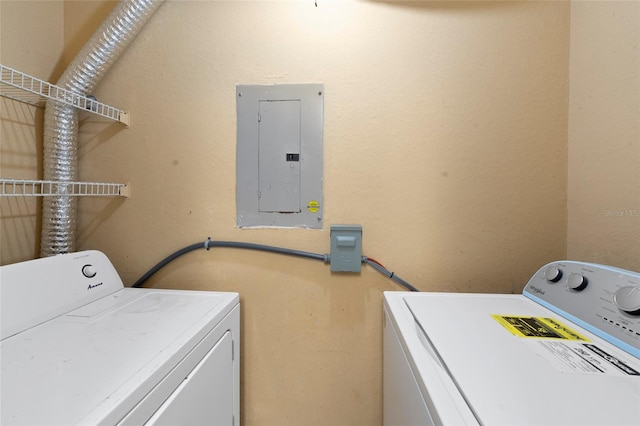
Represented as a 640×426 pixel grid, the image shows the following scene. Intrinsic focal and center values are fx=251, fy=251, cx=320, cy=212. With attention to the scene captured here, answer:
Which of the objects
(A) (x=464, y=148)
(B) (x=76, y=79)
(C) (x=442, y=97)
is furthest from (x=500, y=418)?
(B) (x=76, y=79)

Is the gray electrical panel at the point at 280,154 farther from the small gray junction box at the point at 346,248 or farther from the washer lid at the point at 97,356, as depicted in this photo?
the washer lid at the point at 97,356

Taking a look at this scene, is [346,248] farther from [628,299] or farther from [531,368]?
[628,299]

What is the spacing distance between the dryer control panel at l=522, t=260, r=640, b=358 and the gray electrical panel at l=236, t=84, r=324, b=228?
0.82m

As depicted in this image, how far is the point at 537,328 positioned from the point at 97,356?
1.10 meters

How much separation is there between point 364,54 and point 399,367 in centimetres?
115

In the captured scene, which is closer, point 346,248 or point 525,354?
point 525,354

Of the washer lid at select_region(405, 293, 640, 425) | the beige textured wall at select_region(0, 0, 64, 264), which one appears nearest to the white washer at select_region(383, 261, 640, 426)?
the washer lid at select_region(405, 293, 640, 425)

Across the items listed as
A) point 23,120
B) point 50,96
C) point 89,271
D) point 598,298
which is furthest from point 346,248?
point 23,120

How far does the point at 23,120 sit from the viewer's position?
0.99 m

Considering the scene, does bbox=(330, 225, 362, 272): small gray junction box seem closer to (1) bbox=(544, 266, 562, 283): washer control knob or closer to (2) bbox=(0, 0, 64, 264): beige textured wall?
(1) bbox=(544, 266, 562, 283): washer control knob

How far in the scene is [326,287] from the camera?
1.09 m

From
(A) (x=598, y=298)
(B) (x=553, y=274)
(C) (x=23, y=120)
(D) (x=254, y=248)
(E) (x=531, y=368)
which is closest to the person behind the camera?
(E) (x=531, y=368)

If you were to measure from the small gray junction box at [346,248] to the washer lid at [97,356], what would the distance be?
0.45 m

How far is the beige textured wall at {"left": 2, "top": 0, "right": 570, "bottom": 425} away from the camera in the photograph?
1.03 metres
